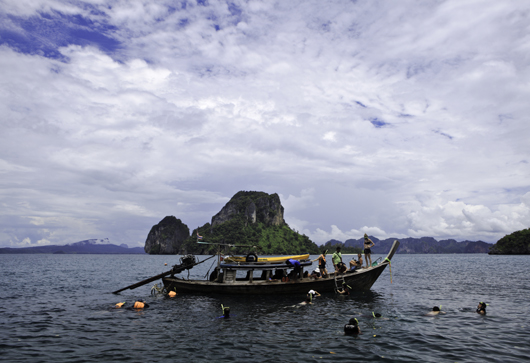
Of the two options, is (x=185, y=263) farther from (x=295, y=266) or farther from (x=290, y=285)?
(x=295, y=266)

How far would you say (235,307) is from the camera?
65.8 ft

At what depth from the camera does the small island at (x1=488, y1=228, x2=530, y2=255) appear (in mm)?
148000

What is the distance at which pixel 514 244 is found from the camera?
152 m

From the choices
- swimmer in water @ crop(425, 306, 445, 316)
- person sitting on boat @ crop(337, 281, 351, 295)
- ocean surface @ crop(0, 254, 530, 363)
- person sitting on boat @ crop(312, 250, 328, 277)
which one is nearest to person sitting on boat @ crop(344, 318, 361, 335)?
ocean surface @ crop(0, 254, 530, 363)

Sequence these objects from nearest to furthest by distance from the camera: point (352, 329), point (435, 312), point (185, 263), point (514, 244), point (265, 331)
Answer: point (352, 329) < point (265, 331) < point (435, 312) < point (185, 263) < point (514, 244)

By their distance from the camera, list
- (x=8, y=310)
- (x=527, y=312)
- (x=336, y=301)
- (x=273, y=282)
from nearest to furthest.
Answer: (x=527, y=312), (x=8, y=310), (x=336, y=301), (x=273, y=282)

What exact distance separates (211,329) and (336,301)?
33.4ft

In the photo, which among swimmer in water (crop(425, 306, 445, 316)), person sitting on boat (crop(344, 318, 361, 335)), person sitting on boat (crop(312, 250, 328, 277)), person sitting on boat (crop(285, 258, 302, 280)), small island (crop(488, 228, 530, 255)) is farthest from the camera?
small island (crop(488, 228, 530, 255))

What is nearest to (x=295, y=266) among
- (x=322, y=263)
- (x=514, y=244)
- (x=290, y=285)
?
(x=290, y=285)

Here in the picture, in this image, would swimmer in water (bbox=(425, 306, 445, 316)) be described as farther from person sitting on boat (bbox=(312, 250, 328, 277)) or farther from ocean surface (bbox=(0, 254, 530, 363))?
person sitting on boat (bbox=(312, 250, 328, 277))

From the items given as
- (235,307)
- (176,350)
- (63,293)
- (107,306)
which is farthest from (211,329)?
(63,293)

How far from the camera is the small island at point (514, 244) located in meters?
148

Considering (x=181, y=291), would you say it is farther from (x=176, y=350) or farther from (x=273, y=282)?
(x=176, y=350)

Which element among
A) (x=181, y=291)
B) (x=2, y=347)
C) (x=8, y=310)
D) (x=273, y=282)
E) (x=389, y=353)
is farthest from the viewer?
(x=181, y=291)
